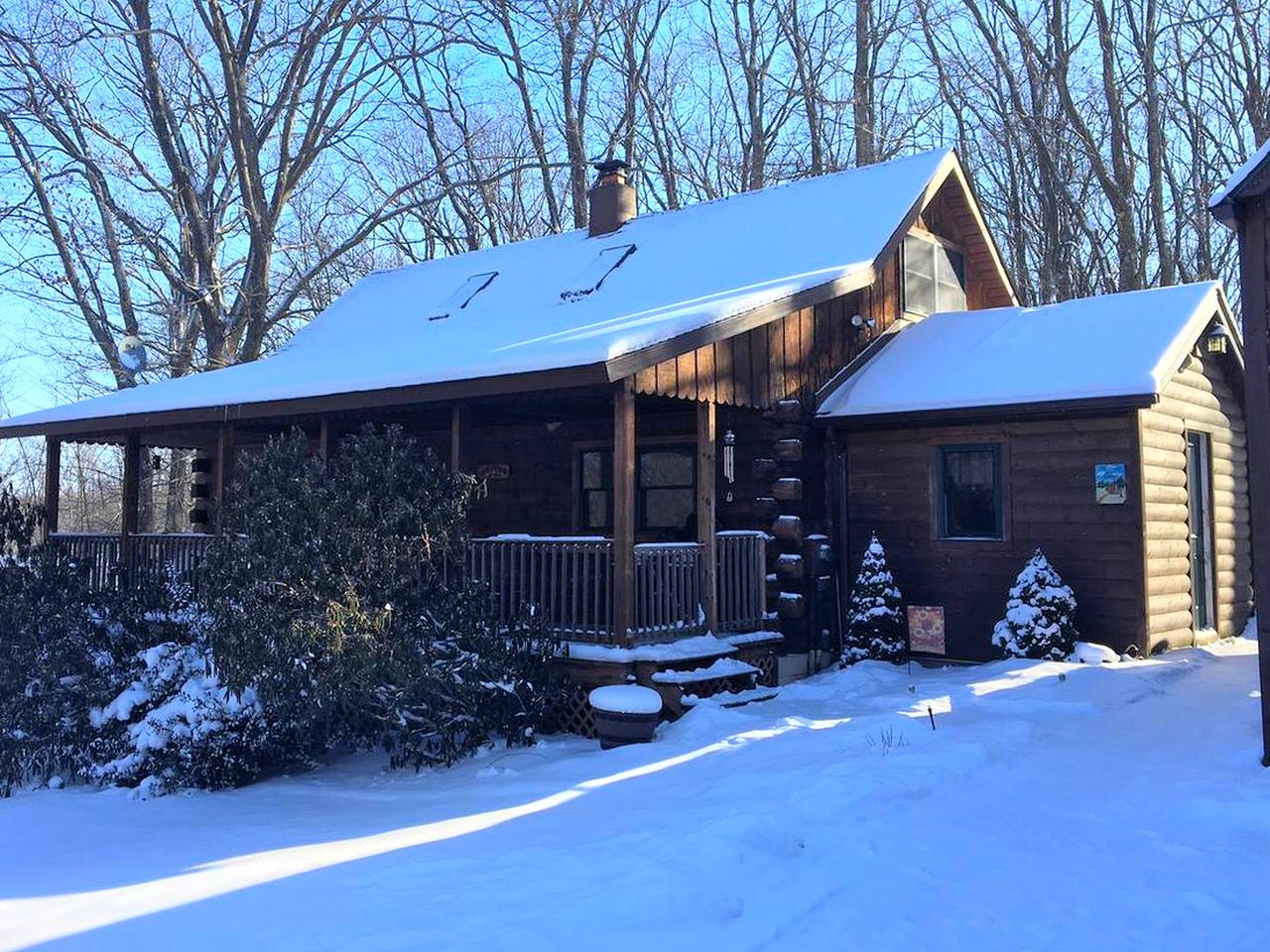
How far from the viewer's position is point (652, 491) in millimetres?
12914

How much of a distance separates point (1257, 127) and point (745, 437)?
1694 cm

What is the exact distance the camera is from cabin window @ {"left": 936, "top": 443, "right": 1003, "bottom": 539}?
11227 millimetres

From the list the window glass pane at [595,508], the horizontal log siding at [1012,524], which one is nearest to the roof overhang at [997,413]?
the horizontal log siding at [1012,524]

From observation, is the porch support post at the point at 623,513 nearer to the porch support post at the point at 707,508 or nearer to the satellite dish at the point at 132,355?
the porch support post at the point at 707,508

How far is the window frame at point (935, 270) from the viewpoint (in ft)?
46.3

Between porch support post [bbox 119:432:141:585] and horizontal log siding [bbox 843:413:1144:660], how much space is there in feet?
28.1

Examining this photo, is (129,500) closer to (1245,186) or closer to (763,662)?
(763,662)

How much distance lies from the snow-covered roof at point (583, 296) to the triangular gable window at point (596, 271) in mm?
31

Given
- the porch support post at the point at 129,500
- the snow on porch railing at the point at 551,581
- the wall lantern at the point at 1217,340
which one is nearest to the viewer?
the snow on porch railing at the point at 551,581

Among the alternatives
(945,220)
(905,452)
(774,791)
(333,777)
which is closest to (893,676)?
(905,452)

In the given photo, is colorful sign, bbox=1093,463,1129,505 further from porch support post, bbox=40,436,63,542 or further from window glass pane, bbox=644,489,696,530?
porch support post, bbox=40,436,63,542

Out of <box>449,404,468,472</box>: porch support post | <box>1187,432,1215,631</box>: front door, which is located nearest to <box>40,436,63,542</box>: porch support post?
<box>449,404,468,472</box>: porch support post

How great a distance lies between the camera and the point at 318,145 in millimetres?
25188

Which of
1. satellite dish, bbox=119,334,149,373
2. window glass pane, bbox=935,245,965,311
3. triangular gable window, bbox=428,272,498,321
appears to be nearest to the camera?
triangular gable window, bbox=428,272,498,321
